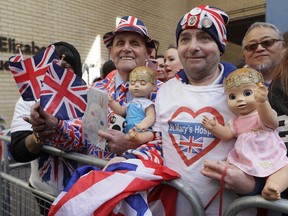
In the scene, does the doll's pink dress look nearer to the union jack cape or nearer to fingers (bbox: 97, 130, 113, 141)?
the union jack cape

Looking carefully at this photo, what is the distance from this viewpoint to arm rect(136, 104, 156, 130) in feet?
5.42

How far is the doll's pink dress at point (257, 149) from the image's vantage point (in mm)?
1250

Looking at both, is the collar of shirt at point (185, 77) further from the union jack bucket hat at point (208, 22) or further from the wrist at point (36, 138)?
the wrist at point (36, 138)

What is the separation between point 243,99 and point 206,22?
44 centimetres

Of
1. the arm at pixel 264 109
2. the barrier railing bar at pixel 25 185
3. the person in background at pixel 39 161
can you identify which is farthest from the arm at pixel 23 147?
the arm at pixel 264 109

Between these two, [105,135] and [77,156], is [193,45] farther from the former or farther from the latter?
[77,156]

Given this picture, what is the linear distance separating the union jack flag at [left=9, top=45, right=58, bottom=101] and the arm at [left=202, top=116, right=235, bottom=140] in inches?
42.0

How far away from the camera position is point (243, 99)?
4.33ft

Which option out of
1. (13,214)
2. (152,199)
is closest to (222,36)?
(152,199)

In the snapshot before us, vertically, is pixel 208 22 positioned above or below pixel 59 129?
above

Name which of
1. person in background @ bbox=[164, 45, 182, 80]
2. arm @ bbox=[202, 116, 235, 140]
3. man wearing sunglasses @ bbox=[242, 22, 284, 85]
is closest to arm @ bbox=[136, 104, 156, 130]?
arm @ bbox=[202, 116, 235, 140]

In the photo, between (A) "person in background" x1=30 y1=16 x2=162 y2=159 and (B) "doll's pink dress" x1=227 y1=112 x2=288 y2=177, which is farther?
(A) "person in background" x1=30 y1=16 x2=162 y2=159

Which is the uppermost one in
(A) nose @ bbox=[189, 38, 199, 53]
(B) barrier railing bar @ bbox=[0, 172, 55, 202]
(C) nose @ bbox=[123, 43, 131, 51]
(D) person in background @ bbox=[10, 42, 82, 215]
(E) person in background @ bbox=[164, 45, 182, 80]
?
(E) person in background @ bbox=[164, 45, 182, 80]

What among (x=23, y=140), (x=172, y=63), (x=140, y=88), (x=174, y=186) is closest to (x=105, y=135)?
(x=140, y=88)
